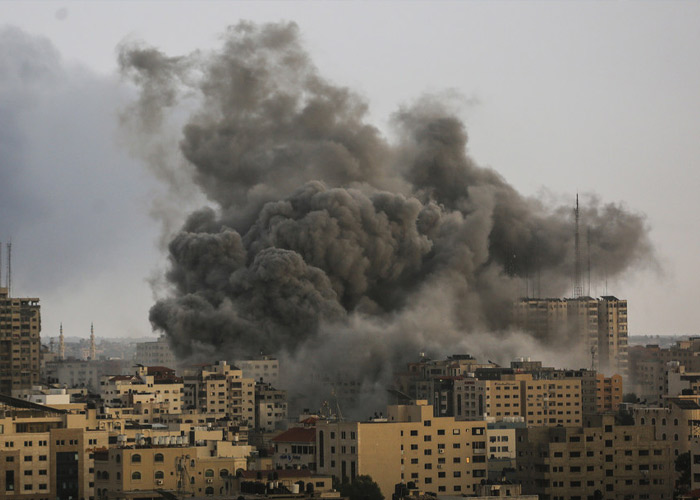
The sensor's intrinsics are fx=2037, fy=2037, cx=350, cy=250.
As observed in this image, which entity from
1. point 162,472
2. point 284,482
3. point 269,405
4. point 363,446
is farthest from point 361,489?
point 269,405

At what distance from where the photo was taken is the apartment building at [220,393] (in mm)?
93875

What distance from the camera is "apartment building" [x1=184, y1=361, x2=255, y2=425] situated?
93.9 meters

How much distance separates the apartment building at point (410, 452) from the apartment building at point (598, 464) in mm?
1593

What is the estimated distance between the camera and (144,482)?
56.2 meters

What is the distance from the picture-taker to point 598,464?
61.6 meters

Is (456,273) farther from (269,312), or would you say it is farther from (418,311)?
(269,312)

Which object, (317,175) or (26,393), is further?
(317,175)

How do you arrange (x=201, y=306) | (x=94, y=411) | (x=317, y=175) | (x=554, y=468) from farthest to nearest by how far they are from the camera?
(x=317, y=175)
(x=201, y=306)
(x=94, y=411)
(x=554, y=468)

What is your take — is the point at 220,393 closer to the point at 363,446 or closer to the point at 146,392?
the point at 146,392

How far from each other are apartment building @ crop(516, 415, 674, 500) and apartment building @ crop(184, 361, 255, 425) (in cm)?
3252

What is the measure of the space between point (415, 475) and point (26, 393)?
29074 millimetres

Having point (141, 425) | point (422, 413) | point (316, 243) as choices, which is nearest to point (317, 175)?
point (316, 243)

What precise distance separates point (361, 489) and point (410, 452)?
4266 mm

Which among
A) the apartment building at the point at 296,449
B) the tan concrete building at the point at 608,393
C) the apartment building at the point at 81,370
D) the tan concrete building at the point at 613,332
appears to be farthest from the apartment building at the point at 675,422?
the apartment building at the point at 81,370
